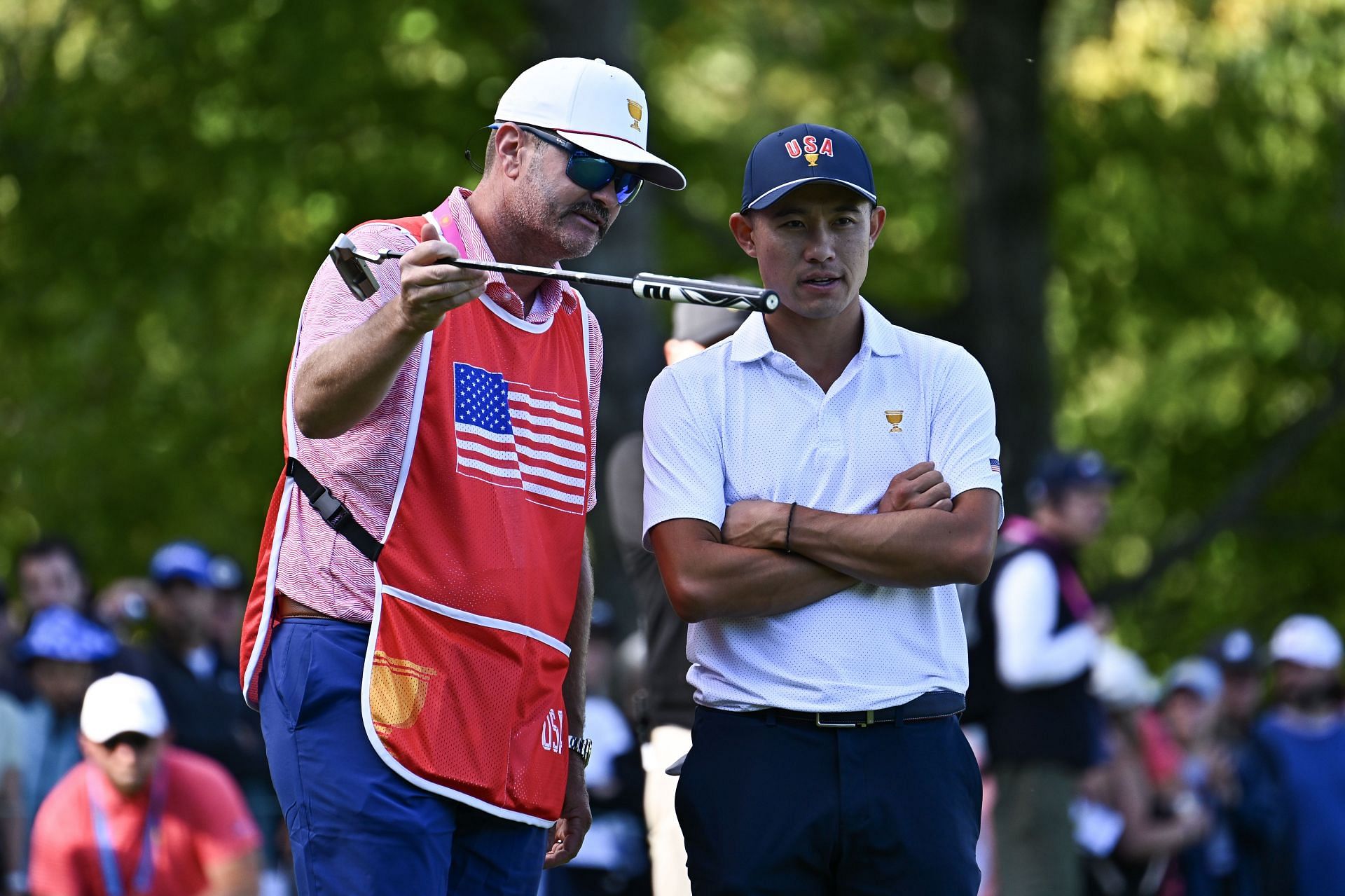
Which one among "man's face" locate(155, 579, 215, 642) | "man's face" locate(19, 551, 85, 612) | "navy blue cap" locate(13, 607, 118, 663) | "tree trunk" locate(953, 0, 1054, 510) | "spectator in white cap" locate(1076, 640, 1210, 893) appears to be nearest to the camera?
"navy blue cap" locate(13, 607, 118, 663)

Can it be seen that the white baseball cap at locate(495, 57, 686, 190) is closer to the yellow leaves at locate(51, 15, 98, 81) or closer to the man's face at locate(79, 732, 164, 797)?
the man's face at locate(79, 732, 164, 797)

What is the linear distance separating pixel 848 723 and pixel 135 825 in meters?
4.15

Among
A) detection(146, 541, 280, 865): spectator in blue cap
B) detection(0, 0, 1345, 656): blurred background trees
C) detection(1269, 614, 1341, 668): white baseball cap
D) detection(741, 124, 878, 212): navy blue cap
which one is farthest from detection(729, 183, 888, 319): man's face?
detection(1269, 614, 1341, 668): white baseball cap

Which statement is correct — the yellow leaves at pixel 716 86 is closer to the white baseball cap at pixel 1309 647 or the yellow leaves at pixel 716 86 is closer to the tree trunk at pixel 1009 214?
the tree trunk at pixel 1009 214

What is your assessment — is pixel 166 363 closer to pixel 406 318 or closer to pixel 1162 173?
pixel 1162 173

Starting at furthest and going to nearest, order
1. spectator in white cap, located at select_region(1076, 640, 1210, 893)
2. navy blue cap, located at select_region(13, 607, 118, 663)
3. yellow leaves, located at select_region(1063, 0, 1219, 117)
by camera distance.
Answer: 1. yellow leaves, located at select_region(1063, 0, 1219, 117)
2. spectator in white cap, located at select_region(1076, 640, 1210, 893)
3. navy blue cap, located at select_region(13, 607, 118, 663)

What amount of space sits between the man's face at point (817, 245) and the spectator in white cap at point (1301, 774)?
8098 millimetres

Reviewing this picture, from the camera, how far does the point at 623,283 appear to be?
3697mm

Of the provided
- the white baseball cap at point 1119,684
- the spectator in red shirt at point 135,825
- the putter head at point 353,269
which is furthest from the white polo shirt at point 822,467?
the white baseball cap at point 1119,684

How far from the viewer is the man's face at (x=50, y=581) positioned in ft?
31.8

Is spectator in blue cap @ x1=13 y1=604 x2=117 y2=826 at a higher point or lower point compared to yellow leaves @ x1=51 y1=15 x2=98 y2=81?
lower

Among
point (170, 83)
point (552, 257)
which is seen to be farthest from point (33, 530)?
point (552, 257)

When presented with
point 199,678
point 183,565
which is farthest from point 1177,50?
point 199,678

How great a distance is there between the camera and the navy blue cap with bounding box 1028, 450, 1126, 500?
8.48m
